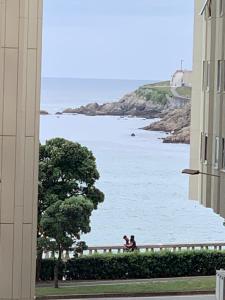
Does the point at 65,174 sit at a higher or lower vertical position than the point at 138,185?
higher

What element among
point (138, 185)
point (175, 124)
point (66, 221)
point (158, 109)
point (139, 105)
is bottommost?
point (66, 221)

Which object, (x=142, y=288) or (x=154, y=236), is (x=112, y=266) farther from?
(x=154, y=236)

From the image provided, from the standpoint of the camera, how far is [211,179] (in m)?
9.35

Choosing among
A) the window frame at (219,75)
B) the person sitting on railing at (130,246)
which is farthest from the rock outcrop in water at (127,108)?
the window frame at (219,75)

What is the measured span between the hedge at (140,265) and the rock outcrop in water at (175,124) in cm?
1835

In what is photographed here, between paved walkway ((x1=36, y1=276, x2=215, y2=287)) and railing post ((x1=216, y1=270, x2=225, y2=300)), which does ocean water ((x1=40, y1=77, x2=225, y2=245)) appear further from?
railing post ((x1=216, y1=270, x2=225, y2=300))

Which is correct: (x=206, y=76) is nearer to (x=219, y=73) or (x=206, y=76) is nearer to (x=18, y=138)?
(x=219, y=73)

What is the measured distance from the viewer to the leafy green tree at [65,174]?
12586 mm

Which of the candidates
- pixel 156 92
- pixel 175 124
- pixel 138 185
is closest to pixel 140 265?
pixel 138 185

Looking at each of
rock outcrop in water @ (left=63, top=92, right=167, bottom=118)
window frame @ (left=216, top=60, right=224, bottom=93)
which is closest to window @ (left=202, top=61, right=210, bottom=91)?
window frame @ (left=216, top=60, right=224, bottom=93)

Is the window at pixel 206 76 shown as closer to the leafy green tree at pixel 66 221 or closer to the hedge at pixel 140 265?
the leafy green tree at pixel 66 221

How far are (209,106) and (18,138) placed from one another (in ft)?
15.5

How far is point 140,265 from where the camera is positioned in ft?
44.0

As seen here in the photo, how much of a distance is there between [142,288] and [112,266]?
0.97 metres
